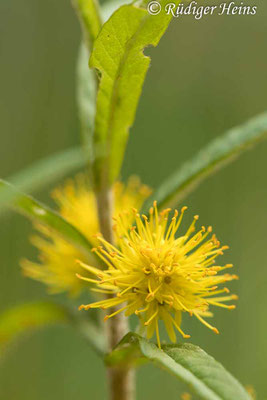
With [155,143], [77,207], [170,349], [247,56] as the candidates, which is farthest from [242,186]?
[170,349]

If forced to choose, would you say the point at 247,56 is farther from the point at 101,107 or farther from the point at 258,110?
the point at 101,107

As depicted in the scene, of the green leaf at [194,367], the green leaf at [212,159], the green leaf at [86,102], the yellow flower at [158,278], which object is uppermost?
the green leaf at [86,102]

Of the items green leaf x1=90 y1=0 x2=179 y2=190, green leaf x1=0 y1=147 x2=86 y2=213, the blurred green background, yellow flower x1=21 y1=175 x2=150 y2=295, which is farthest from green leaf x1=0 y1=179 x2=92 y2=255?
the blurred green background

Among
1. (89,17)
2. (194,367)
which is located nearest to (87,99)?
(89,17)

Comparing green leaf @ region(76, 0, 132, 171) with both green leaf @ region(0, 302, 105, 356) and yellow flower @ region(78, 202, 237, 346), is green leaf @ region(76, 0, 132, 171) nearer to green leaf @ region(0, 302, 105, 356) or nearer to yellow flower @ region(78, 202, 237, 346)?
yellow flower @ region(78, 202, 237, 346)

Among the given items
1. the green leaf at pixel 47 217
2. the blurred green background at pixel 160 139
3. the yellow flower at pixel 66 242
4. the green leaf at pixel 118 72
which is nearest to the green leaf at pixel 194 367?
the green leaf at pixel 47 217

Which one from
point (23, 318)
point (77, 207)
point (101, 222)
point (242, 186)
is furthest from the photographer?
point (242, 186)

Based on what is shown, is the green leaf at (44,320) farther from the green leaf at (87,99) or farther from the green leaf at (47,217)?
the green leaf at (87,99)
